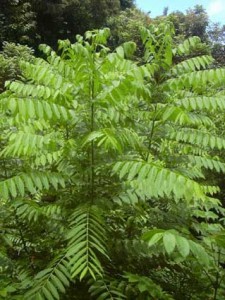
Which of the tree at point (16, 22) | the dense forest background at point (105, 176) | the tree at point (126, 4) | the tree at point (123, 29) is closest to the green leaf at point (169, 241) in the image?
the dense forest background at point (105, 176)

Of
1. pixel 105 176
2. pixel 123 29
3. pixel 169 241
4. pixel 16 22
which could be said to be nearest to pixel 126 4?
pixel 123 29

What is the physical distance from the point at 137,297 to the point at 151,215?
1.93ft

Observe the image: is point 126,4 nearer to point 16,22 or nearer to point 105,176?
point 16,22

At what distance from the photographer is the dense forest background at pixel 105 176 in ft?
7.82

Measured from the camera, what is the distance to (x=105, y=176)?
2715mm

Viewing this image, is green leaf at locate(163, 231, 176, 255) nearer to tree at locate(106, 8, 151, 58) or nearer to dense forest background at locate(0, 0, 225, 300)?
dense forest background at locate(0, 0, 225, 300)

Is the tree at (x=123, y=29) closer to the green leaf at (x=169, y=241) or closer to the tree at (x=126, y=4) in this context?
the tree at (x=126, y=4)

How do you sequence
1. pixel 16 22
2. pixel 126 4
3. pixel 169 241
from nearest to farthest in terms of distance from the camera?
1. pixel 169 241
2. pixel 16 22
3. pixel 126 4

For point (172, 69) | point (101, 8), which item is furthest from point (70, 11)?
point (172, 69)

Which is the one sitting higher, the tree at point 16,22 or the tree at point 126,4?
the tree at point 126,4

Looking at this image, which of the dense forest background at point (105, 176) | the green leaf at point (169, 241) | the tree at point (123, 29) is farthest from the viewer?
the tree at point (123, 29)

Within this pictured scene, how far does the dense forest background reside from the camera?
2.38 m

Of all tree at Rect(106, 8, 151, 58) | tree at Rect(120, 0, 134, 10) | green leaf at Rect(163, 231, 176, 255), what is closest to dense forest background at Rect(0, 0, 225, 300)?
green leaf at Rect(163, 231, 176, 255)

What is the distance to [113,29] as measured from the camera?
900 inches
